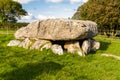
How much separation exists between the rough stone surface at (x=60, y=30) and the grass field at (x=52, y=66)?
1719 millimetres

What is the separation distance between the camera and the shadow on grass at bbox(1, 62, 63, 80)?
16.0 m

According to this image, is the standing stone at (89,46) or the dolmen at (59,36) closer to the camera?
the dolmen at (59,36)

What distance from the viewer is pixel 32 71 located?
56.0 feet

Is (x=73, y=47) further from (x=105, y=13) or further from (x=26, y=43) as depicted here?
(x=105, y=13)

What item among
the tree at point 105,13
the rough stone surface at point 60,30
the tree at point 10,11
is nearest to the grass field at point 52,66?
the rough stone surface at point 60,30

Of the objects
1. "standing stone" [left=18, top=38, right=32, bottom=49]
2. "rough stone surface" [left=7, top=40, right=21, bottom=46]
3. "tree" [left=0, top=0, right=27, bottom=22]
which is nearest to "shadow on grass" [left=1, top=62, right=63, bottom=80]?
"standing stone" [left=18, top=38, right=32, bottom=49]

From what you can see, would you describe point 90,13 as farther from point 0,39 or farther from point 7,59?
point 7,59

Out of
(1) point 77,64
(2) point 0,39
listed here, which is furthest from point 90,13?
(1) point 77,64

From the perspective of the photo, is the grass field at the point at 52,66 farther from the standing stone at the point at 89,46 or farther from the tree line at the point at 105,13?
the tree line at the point at 105,13

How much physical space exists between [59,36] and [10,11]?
67.7 meters

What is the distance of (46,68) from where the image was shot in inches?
698

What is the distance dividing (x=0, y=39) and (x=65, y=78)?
44.2 ft

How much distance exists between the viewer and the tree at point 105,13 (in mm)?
56578

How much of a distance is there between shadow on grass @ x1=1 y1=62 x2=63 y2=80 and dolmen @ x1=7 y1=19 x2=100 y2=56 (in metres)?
4.44
